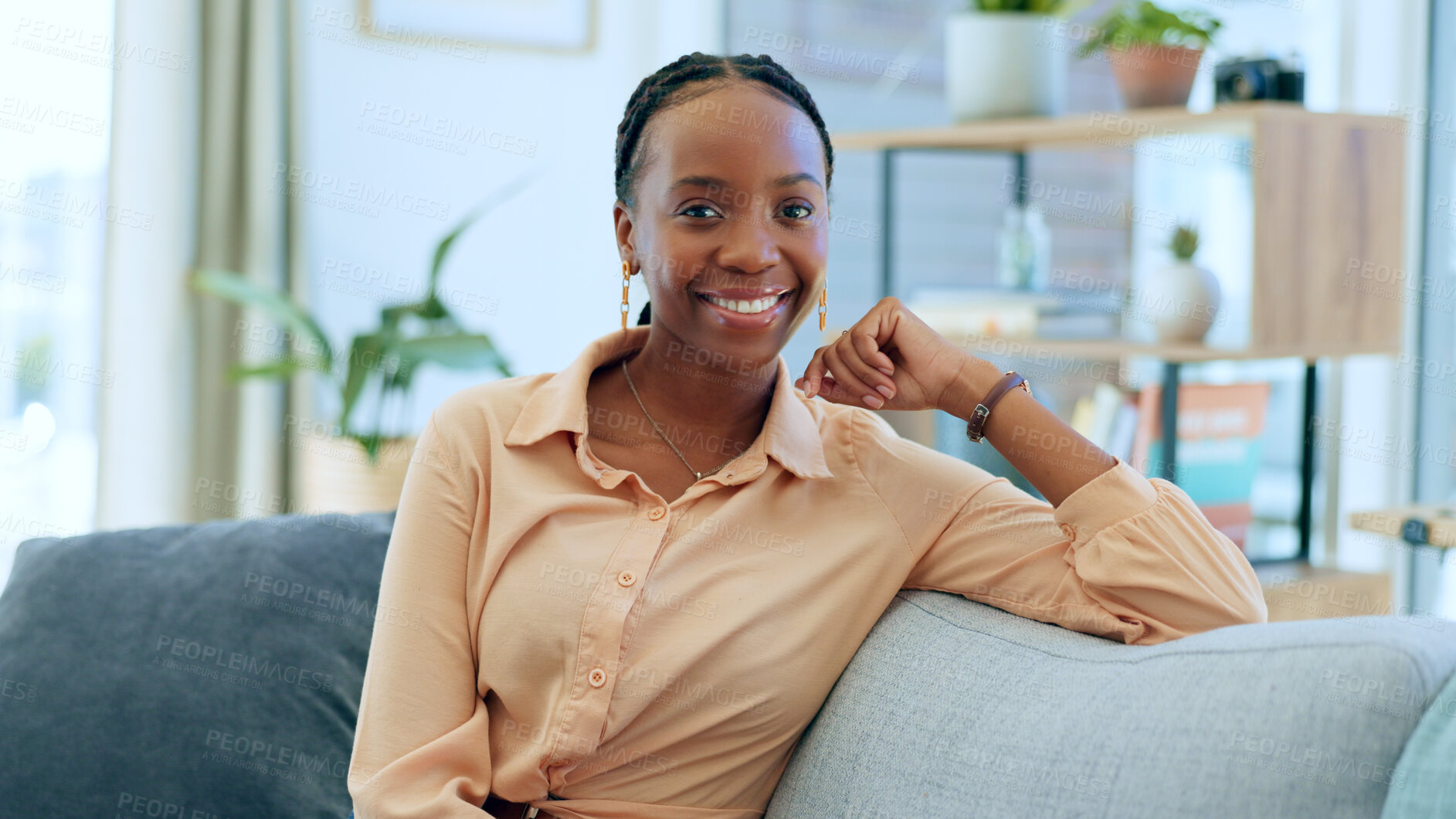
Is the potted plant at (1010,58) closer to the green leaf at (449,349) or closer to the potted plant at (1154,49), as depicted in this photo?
the potted plant at (1154,49)

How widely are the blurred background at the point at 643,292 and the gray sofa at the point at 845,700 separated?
1136 mm

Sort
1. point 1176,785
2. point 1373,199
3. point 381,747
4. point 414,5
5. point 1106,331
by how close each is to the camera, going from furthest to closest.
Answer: point 414,5, point 1106,331, point 1373,199, point 381,747, point 1176,785

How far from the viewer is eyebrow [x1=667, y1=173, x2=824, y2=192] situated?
117 centimetres

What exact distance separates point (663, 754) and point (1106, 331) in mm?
1717

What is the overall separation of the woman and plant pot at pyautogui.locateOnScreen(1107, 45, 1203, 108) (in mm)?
1286

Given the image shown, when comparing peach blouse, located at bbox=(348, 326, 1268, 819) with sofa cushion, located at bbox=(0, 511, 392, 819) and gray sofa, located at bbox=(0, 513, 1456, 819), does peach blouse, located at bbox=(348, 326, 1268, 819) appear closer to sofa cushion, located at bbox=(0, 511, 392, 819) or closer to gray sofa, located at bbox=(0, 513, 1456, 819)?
gray sofa, located at bbox=(0, 513, 1456, 819)

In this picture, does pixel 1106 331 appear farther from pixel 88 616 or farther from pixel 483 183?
pixel 88 616

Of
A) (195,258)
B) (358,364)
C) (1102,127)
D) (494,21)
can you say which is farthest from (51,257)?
(1102,127)

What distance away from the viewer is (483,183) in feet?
10.4

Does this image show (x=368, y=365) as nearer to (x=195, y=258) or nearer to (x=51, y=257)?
(x=195, y=258)

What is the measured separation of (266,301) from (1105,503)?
1960 millimetres

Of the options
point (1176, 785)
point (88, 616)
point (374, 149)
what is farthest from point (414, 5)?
point (1176, 785)

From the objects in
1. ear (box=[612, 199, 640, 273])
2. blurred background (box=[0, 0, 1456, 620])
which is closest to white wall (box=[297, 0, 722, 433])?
blurred background (box=[0, 0, 1456, 620])

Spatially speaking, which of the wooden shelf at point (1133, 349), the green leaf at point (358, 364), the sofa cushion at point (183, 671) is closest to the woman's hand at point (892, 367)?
the sofa cushion at point (183, 671)
